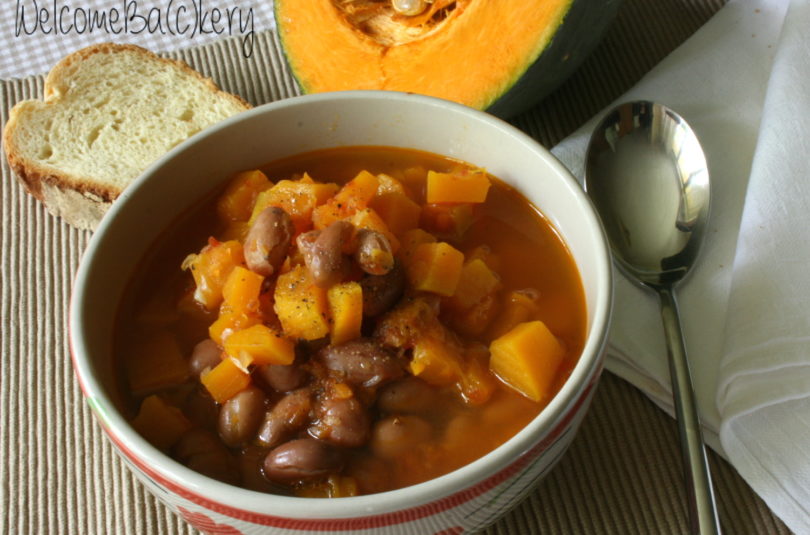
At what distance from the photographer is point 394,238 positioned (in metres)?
1.50

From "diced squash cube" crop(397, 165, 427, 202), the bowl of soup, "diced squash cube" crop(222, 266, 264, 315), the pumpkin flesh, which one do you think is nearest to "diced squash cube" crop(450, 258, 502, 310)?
the bowl of soup

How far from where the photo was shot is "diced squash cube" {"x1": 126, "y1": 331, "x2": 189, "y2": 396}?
1.43 m

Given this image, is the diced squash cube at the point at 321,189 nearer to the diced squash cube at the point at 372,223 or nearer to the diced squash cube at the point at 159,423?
the diced squash cube at the point at 372,223

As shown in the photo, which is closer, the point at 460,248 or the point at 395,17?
the point at 460,248

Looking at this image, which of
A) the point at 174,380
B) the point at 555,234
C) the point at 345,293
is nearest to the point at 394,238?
the point at 345,293

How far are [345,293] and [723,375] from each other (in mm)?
772

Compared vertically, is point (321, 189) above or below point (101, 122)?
above

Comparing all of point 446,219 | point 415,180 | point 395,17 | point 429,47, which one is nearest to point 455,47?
point 429,47

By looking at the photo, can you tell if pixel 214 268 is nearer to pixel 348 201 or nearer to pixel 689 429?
pixel 348 201

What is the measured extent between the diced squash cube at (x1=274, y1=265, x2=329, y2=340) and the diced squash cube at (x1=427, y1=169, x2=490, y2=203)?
0.34 metres

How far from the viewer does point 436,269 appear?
1.44 metres

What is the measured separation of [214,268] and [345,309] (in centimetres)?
28

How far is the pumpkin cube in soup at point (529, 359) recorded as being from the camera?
1.38 meters

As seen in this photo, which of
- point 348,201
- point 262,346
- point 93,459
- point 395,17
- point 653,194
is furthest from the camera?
point 395,17
